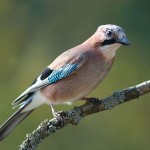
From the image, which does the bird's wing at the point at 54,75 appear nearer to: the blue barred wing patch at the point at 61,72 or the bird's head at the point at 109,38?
the blue barred wing patch at the point at 61,72

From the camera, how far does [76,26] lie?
13.6m

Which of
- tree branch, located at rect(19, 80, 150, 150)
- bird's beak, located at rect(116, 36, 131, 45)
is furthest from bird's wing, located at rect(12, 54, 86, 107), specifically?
tree branch, located at rect(19, 80, 150, 150)

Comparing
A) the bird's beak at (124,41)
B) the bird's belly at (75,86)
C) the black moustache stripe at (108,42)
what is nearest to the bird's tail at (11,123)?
the bird's belly at (75,86)

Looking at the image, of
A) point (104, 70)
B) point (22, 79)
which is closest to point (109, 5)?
point (22, 79)

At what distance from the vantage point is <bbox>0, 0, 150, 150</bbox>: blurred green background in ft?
Result: 37.8

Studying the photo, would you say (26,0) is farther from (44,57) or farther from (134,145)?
(134,145)

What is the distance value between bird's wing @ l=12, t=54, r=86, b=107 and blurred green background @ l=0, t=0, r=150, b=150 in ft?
8.73

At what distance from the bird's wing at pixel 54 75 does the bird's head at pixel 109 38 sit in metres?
0.21

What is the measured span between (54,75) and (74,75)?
233 mm

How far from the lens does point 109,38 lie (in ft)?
26.3

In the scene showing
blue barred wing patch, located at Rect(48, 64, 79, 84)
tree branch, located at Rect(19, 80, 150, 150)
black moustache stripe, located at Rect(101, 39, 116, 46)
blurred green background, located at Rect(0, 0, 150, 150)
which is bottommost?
blurred green background, located at Rect(0, 0, 150, 150)

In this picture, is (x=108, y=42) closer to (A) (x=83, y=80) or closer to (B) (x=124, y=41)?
(B) (x=124, y=41)

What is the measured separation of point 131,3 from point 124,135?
2695mm

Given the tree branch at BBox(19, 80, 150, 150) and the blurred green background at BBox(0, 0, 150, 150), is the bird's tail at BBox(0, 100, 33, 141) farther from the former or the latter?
the blurred green background at BBox(0, 0, 150, 150)
